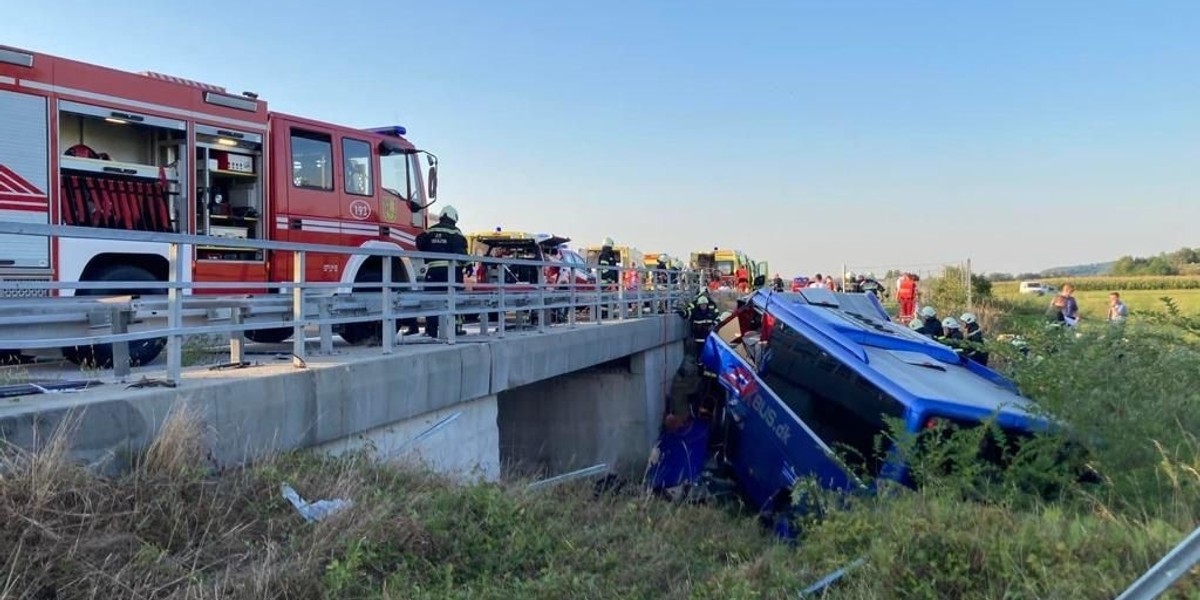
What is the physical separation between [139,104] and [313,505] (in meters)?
5.42

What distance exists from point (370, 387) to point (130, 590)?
3058 mm

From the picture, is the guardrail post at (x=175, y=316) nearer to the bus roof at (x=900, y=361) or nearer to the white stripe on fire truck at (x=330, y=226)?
the white stripe on fire truck at (x=330, y=226)

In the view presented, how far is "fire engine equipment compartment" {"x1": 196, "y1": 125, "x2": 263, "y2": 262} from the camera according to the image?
8.48m

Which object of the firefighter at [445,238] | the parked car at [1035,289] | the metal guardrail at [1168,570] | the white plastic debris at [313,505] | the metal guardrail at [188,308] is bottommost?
the white plastic debris at [313,505]

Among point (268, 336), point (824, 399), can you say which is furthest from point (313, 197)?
point (824, 399)

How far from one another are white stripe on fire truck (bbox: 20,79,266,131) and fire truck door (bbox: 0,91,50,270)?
12cm

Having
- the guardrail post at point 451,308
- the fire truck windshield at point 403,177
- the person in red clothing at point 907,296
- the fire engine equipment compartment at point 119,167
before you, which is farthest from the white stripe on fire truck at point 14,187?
the person in red clothing at point 907,296

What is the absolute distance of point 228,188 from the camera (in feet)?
29.9

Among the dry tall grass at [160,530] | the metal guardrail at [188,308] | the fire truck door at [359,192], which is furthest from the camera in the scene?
the fire truck door at [359,192]

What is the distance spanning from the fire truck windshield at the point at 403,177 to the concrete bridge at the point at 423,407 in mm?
2541

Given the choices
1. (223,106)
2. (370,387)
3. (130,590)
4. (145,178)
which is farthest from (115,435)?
(223,106)

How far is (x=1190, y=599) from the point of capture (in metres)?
3.22

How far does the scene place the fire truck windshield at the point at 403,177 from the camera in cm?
1055

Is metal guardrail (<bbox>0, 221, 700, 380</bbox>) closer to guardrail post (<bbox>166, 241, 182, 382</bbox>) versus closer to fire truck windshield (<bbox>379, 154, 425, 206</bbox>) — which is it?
guardrail post (<bbox>166, 241, 182, 382</bbox>)
